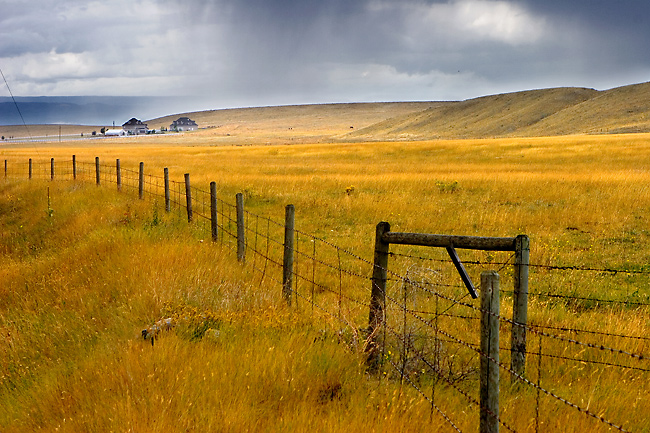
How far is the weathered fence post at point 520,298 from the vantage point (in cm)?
514

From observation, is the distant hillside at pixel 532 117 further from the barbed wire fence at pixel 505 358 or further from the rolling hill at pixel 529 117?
the barbed wire fence at pixel 505 358

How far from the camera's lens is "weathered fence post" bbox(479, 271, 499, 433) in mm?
3738

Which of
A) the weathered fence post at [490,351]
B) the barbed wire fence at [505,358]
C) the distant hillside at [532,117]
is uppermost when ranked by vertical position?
the distant hillside at [532,117]

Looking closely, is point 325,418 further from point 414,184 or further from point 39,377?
point 414,184

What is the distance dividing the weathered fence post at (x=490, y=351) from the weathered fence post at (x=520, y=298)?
4.40ft

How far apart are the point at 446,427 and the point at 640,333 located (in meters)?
3.81

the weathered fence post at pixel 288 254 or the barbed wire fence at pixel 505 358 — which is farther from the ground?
the weathered fence post at pixel 288 254

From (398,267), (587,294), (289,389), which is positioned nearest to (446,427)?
(289,389)

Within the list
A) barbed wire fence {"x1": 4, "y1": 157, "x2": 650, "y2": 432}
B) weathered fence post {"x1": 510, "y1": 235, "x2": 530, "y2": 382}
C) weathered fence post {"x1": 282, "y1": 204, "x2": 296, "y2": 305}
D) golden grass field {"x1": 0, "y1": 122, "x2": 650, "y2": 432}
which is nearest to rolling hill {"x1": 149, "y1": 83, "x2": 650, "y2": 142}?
golden grass field {"x1": 0, "y1": 122, "x2": 650, "y2": 432}

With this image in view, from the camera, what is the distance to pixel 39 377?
5.70m

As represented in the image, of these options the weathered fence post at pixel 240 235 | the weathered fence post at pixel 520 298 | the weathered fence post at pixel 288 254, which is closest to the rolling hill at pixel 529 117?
the weathered fence post at pixel 240 235

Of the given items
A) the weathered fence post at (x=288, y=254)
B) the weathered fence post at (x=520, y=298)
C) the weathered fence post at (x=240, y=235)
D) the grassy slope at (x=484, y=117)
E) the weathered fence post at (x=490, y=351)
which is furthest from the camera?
the grassy slope at (x=484, y=117)

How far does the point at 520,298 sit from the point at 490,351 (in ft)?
5.38

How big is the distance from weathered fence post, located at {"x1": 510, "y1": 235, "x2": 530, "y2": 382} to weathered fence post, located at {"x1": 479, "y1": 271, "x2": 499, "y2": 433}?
4.40ft
